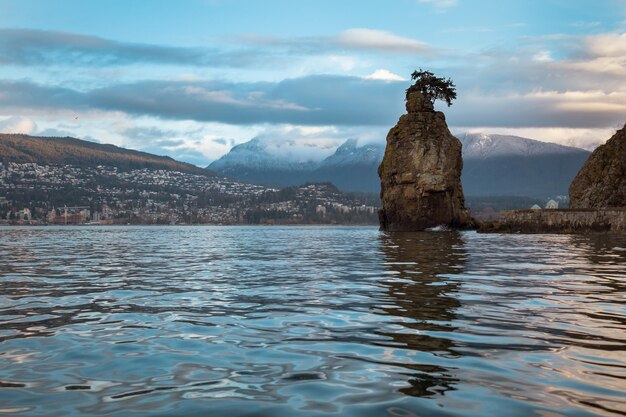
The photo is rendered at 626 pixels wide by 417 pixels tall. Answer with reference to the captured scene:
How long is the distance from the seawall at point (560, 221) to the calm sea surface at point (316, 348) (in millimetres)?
48695

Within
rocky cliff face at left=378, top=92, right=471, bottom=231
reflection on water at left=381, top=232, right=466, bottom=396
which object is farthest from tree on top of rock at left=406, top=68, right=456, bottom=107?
reflection on water at left=381, top=232, right=466, bottom=396

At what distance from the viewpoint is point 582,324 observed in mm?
11359

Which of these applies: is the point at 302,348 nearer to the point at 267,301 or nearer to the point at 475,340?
the point at 475,340

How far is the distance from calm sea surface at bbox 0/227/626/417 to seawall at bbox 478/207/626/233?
48695mm

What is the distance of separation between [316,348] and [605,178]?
74.1 meters

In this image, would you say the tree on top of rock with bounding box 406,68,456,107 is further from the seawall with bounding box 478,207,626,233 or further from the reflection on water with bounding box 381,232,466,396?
the reflection on water with bounding box 381,232,466,396

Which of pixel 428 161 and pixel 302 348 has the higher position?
pixel 428 161

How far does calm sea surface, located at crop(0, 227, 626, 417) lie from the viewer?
21.8 ft

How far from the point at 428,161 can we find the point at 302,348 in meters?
76.3

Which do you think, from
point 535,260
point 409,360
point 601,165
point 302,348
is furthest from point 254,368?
point 601,165

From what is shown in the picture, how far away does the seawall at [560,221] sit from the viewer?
62653 mm

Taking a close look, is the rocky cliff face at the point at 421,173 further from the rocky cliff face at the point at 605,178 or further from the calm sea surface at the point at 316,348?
the calm sea surface at the point at 316,348

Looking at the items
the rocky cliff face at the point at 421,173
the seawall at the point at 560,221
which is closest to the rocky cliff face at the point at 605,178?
the seawall at the point at 560,221

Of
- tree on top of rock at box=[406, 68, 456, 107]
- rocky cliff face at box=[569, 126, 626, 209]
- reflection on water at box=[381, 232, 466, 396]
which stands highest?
tree on top of rock at box=[406, 68, 456, 107]
